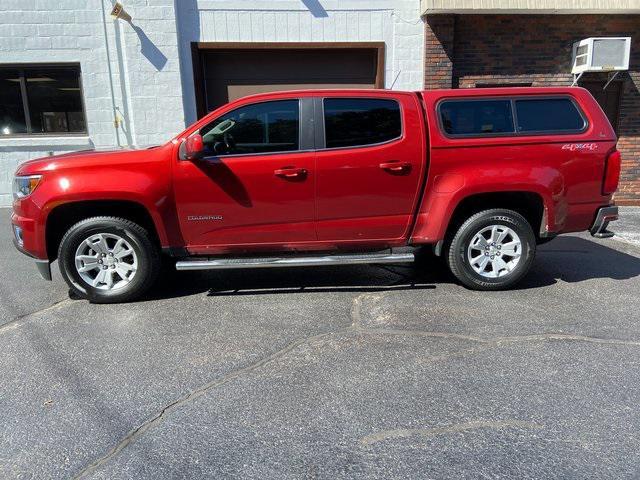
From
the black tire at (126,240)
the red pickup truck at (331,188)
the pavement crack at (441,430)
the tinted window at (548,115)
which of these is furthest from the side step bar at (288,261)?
the pavement crack at (441,430)

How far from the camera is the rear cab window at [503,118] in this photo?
4.67 metres

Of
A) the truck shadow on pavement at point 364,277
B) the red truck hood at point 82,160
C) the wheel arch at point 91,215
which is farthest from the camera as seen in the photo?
the truck shadow on pavement at point 364,277

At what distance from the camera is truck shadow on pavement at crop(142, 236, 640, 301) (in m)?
4.99

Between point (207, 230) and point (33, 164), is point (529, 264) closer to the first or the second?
point (207, 230)

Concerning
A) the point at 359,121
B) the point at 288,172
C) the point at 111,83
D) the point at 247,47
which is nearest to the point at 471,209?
the point at 359,121

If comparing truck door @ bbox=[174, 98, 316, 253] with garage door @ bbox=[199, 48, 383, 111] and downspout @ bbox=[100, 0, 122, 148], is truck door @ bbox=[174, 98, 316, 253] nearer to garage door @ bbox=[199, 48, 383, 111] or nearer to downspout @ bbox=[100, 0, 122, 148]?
garage door @ bbox=[199, 48, 383, 111]

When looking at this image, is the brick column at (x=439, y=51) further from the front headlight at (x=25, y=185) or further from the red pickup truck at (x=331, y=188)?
the front headlight at (x=25, y=185)

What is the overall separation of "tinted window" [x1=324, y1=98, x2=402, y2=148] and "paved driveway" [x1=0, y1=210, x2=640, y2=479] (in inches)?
59.6

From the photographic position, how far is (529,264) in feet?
15.8

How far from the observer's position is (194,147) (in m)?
4.20

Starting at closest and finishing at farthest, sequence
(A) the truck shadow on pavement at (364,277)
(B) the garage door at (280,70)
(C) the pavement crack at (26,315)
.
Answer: (C) the pavement crack at (26,315) < (A) the truck shadow on pavement at (364,277) < (B) the garage door at (280,70)

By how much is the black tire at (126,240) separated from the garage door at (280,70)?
5.92 m

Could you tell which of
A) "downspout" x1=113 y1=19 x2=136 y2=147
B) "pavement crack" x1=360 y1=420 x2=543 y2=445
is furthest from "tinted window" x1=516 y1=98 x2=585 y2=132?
"downspout" x1=113 y1=19 x2=136 y2=147

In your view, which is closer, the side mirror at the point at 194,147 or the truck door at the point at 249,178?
the side mirror at the point at 194,147
